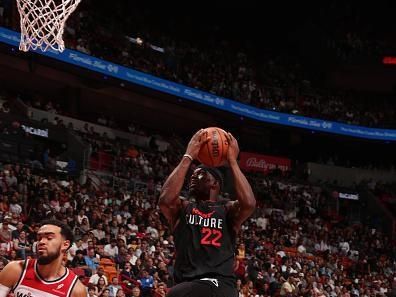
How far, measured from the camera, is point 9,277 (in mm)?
4395

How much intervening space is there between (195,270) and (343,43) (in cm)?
2501

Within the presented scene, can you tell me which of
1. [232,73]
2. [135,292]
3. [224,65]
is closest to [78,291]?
[135,292]

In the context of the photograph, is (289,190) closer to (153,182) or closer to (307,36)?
(153,182)

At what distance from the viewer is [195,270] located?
3.64 m

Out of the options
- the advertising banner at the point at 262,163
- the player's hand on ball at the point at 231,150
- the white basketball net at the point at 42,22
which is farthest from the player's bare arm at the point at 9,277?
the advertising banner at the point at 262,163

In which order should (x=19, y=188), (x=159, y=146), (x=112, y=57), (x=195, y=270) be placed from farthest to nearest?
1. (x=159, y=146)
2. (x=112, y=57)
3. (x=19, y=188)
4. (x=195, y=270)

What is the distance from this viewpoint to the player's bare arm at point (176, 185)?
3.66 metres

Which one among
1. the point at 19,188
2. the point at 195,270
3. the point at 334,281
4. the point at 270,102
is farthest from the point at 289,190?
the point at 195,270

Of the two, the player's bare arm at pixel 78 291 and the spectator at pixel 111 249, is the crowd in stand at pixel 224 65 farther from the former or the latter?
the player's bare arm at pixel 78 291

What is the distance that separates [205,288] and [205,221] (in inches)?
14.3

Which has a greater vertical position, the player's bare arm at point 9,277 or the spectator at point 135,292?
the player's bare arm at point 9,277

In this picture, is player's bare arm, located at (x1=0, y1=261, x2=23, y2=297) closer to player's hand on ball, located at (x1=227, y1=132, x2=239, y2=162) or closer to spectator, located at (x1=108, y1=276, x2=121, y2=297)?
player's hand on ball, located at (x1=227, y1=132, x2=239, y2=162)

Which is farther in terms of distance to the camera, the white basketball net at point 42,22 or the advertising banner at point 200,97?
the advertising banner at point 200,97

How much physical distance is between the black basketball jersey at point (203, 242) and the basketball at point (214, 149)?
24 centimetres
